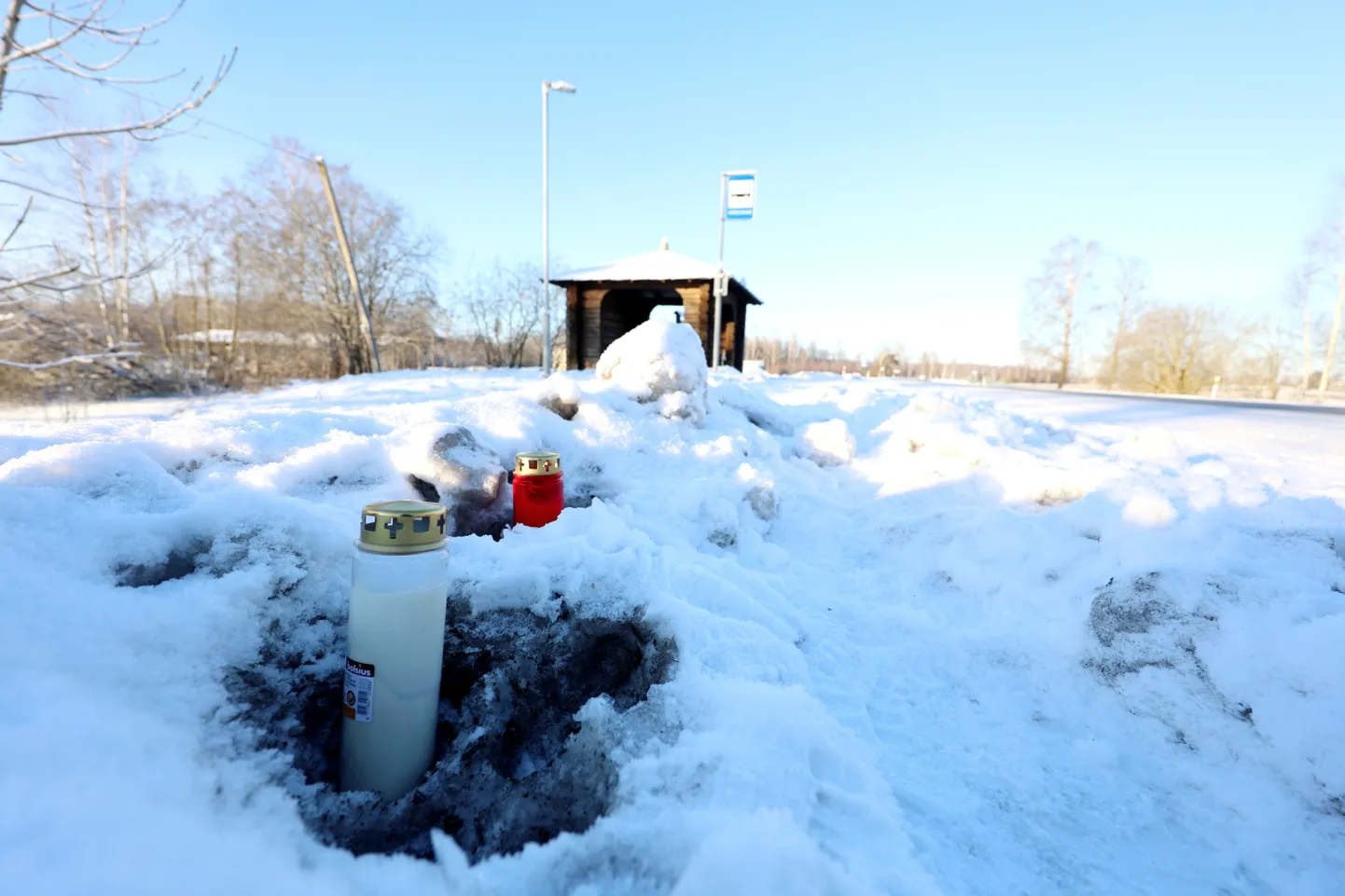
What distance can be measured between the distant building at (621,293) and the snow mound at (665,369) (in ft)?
36.7

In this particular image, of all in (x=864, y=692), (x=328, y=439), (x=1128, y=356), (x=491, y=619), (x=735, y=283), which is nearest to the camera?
(x=491, y=619)

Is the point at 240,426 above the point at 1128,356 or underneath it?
underneath

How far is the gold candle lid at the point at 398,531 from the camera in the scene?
149cm

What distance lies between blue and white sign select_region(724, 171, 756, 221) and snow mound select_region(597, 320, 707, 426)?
9.20m

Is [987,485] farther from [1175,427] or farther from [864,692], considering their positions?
[1175,427]

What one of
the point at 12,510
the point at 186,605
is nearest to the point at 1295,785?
the point at 186,605

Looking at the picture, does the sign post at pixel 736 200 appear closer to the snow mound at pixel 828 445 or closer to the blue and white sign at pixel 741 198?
the blue and white sign at pixel 741 198

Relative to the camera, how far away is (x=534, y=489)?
113 inches

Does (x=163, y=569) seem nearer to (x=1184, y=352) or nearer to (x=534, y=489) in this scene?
(x=534, y=489)

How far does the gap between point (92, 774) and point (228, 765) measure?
1.15 ft

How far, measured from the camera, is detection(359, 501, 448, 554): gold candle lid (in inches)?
58.5

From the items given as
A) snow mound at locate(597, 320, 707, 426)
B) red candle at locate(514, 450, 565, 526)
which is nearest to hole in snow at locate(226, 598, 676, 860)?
red candle at locate(514, 450, 565, 526)

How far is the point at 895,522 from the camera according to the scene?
420cm

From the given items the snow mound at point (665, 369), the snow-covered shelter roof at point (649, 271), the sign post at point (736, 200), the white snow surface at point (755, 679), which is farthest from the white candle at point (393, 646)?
the snow-covered shelter roof at point (649, 271)
